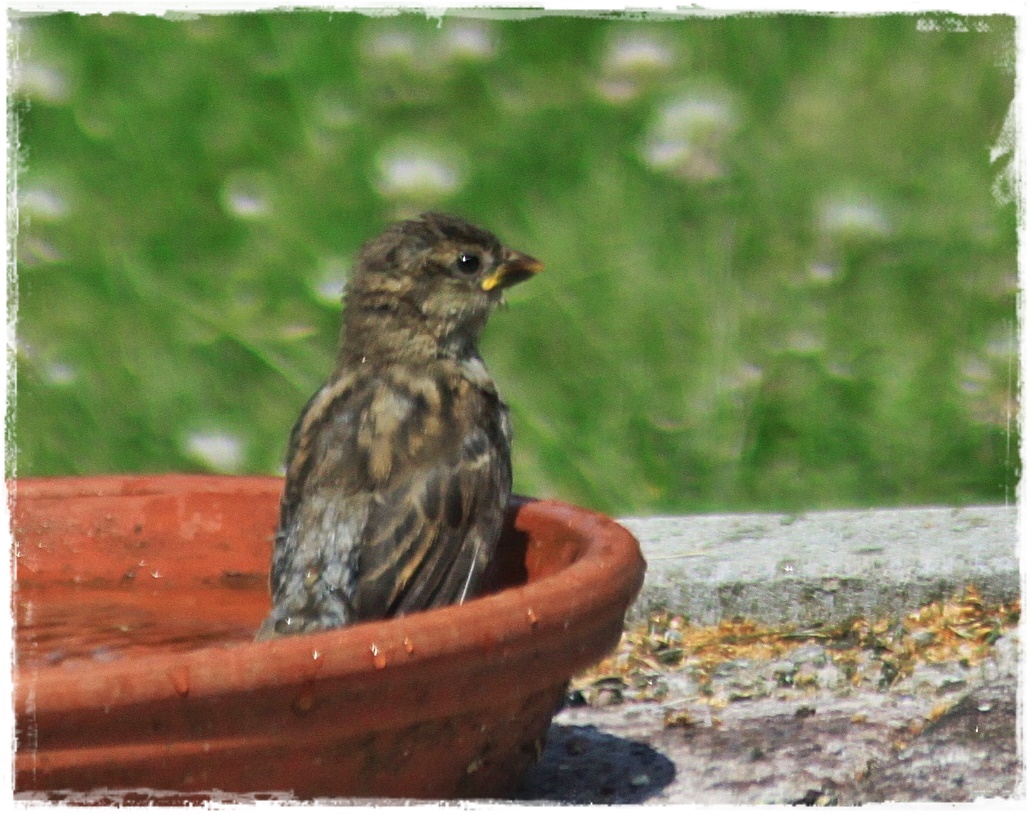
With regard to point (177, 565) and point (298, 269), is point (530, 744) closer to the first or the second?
point (177, 565)

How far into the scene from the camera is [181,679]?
8.81 feet

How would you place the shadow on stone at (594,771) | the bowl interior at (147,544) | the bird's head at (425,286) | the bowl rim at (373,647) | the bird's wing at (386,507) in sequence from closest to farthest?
1. the bowl rim at (373,647)
2. the bird's wing at (386,507)
3. the shadow on stone at (594,771)
4. the bowl interior at (147,544)
5. the bird's head at (425,286)

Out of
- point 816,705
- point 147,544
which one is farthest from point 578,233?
point 147,544

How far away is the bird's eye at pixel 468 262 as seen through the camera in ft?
15.5

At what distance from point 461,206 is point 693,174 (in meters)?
0.99

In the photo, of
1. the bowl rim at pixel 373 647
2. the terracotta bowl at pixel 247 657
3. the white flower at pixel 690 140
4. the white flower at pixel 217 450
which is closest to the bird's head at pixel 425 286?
the terracotta bowl at pixel 247 657

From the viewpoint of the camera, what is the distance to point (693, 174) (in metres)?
7.16

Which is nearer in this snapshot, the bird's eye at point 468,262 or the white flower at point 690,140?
the bird's eye at point 468,262

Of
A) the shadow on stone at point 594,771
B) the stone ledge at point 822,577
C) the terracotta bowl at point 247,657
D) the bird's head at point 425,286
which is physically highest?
the bird's head at point 425,286

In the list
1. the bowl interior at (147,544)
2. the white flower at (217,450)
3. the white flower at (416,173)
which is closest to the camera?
the bowl interior at (147,544)

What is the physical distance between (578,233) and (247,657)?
444cm

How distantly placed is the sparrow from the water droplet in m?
0.93

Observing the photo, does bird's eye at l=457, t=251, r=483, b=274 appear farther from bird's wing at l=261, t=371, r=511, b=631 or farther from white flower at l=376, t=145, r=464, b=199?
white flower at l=376, t=145, r=464, b=199

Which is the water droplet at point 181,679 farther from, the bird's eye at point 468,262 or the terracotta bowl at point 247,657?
the bird's eye at point 468,262
